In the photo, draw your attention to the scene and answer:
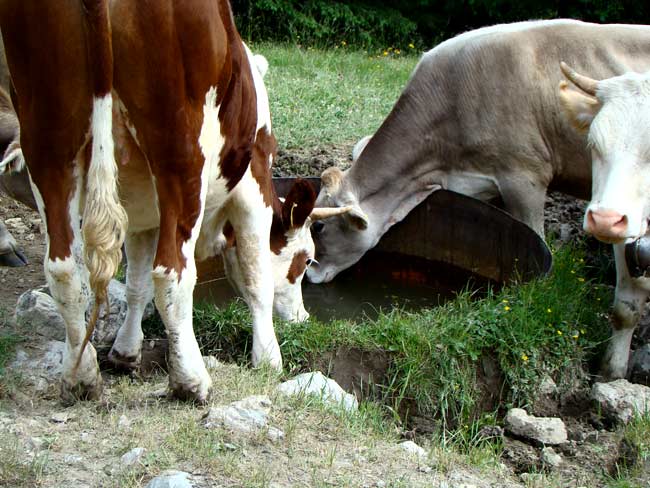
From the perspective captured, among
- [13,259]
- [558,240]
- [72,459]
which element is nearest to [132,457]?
[72,459]

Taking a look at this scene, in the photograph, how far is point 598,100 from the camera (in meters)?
5.35

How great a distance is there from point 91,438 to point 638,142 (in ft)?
10.5

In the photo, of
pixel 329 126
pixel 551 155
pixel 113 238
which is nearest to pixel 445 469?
pixel 113 238

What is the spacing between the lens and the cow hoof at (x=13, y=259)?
6043 millimetres

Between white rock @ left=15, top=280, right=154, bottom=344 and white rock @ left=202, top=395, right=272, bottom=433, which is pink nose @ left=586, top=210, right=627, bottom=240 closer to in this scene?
white rock @ left=202, top=395, right=272, bottom=433

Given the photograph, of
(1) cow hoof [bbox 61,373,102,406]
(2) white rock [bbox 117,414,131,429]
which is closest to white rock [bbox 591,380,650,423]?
(2) white rock [bbox 117,414,131,429]

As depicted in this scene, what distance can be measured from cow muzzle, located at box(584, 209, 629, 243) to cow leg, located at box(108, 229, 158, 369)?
2.29m

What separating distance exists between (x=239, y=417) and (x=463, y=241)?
10.6 feet

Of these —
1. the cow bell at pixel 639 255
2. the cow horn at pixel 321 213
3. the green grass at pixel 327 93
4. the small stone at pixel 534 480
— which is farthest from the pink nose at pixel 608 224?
the green grass at pixel 327 93

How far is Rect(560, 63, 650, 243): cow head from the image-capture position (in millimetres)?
4797

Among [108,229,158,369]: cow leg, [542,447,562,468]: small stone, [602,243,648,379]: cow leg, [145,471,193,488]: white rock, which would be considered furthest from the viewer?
[602,243,648,379]: cow leg

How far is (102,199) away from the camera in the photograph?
11.9ft

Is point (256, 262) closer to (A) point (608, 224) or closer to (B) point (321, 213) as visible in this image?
(B) point (321, 213)

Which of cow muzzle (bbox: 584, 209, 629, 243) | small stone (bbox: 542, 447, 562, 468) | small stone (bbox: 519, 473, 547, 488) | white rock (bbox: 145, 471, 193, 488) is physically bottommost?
small stone (bbox: 542, 447, 562, 468)
